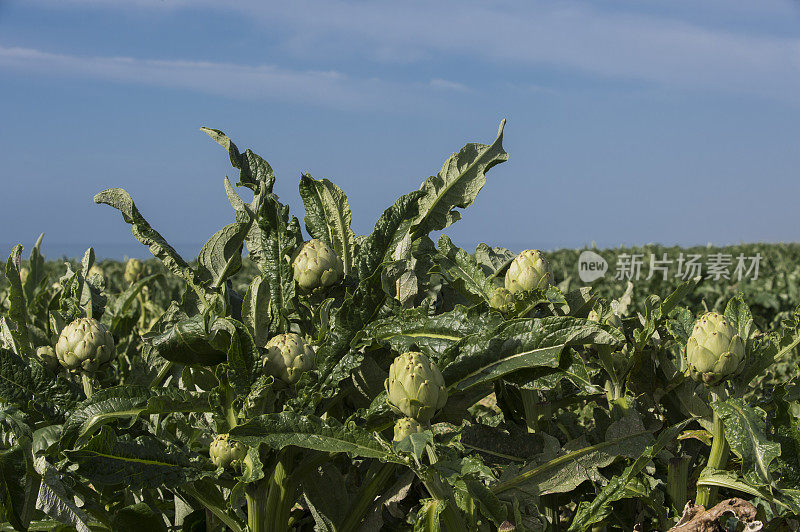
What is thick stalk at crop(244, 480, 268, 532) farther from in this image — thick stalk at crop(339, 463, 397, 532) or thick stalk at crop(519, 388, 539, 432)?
thick stalk at crop(519, 388, 539, 432)

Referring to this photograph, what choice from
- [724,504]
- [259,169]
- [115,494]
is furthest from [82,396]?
[724,504]

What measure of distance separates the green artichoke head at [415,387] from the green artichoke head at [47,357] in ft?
3.10

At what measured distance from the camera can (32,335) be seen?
2.02 m

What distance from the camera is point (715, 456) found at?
1.44 metres

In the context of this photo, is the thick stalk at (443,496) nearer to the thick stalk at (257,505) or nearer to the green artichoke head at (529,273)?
the thick stalk at (257,505)

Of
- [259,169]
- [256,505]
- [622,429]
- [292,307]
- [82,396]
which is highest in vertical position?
[259,169]

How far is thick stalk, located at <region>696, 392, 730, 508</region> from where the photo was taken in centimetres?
142

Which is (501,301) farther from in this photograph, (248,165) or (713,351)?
(248,165)

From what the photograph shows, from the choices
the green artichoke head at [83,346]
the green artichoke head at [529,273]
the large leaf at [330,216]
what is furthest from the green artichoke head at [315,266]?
the green artichoke head at [83,346]

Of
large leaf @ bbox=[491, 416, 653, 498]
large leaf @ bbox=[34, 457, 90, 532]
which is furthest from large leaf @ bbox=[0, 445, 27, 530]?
large leaf @ bbox=[491, 416, 653, 498]

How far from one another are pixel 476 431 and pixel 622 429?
0.30 meters

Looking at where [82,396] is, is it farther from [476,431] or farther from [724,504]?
[724,504]

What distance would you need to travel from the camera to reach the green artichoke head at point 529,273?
1.54m

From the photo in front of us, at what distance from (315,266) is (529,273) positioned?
444mm
